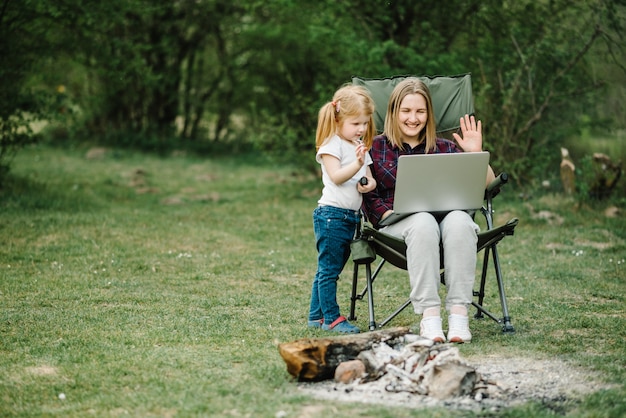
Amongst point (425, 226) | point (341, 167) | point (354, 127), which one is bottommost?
point (425, 226)

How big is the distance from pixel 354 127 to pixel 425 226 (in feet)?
1.98

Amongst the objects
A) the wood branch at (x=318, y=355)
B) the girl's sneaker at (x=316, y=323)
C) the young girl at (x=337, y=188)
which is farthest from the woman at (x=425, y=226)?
the wood branch at (x=318, y=355)

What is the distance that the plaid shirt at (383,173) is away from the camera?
4.13m

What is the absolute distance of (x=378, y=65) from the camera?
820 centimetres

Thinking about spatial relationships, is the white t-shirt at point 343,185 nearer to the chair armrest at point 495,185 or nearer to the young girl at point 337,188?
the young girl at point 337,188

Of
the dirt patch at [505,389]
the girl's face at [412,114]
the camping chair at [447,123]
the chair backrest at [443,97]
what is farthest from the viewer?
the chair backrest at [443,97]

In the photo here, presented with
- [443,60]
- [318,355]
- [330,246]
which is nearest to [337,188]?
[330,246]

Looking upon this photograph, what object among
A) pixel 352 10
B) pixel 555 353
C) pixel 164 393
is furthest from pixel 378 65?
pixel 164 393

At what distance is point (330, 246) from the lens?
4.04 m

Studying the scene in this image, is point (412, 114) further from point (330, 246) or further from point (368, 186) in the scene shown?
point (330, 246)

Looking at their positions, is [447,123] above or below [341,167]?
above

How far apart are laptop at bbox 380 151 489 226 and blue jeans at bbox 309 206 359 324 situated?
270mm

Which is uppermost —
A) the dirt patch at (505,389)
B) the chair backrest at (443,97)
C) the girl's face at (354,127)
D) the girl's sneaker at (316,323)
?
the chair backrest at (443,97)

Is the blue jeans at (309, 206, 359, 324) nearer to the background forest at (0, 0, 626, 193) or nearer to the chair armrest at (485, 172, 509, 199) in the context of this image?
the chair armrest at (485, 172, 509, 199)
